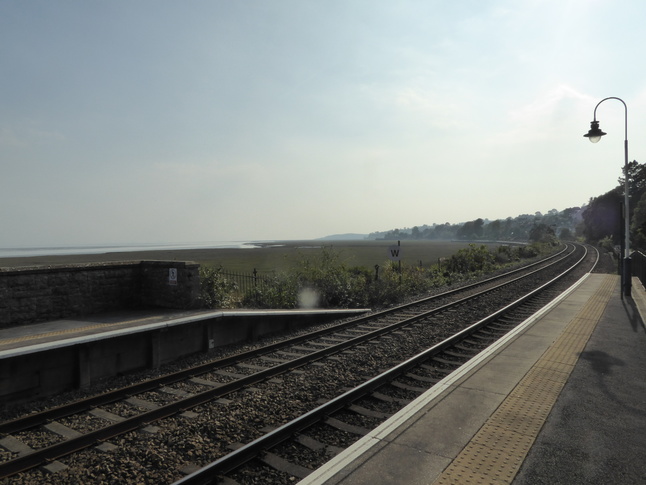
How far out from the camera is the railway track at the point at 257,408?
16.0ft

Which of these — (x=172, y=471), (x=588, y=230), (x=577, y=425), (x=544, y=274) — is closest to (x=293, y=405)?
(x=172, y=471)

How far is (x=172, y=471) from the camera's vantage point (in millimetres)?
4633

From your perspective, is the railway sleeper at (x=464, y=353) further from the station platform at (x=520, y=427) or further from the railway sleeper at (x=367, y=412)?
the railway sleeper at (x=367, y=412)

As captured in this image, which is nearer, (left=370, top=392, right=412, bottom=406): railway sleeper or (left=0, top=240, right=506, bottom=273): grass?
(left=370, top=392, right=412, bottom=406): railway sleeper

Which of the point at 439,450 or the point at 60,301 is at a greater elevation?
the point at 60,301

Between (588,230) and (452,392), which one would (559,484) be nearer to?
(452,392)

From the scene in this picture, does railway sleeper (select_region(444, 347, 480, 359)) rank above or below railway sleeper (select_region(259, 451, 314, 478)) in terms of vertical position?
below

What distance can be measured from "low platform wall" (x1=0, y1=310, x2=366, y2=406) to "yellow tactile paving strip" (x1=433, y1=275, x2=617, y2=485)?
6.89m

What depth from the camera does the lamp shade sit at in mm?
15133

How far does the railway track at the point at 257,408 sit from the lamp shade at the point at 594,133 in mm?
9640

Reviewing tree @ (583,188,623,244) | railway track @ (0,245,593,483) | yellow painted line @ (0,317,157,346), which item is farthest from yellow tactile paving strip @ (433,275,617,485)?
tree @ (583,188,623,244)

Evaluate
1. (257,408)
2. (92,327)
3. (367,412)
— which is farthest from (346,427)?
(92,327)

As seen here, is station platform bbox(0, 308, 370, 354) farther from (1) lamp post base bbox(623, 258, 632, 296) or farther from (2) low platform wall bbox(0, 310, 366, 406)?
(1) lamp post base bbox(623, 258, 632, 296)

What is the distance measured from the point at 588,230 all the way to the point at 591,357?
127 m
